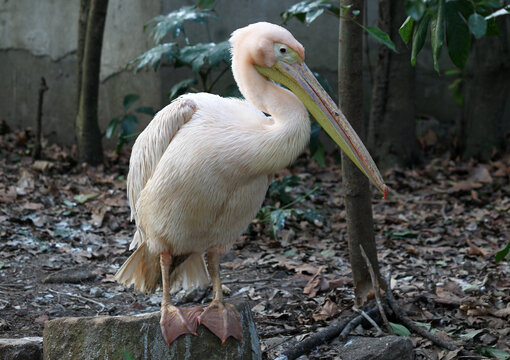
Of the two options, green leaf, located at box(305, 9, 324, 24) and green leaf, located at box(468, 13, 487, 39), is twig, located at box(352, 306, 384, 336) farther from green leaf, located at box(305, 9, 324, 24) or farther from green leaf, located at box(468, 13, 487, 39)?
green leaf, located at box(305, 9, 324, 24)

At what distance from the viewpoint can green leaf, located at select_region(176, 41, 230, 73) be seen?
496 cm

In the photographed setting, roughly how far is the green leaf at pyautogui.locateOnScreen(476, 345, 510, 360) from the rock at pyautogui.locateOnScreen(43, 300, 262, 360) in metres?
1.30

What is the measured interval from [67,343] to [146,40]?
5.46 meters

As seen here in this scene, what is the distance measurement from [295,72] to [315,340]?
4.73 feet

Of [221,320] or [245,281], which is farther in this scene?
[245,281]

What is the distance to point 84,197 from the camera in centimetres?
639

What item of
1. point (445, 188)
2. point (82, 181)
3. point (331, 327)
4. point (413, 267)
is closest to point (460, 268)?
point (413, 267)

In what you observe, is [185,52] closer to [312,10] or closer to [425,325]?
[312,10]

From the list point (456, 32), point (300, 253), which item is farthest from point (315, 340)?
point (300, 253)

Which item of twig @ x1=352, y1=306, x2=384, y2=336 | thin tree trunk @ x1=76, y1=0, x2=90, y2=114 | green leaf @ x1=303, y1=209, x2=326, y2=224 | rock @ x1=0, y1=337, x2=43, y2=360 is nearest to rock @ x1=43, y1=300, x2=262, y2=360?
rock @ x1=0, y1=337, x2=43, y2=360

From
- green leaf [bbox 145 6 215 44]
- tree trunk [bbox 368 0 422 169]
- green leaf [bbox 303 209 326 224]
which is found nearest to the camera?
green leaf [bbox 303 209 326 224]

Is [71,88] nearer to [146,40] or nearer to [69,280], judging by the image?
[146,40]

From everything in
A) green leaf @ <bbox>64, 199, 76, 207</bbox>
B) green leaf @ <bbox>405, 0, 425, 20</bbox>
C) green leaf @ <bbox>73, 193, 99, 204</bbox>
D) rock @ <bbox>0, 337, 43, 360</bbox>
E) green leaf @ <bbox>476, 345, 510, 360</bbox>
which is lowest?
green leaf @ <bbox>476, 345, 510, 360</bbox>

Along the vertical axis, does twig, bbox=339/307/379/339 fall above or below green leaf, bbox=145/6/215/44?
below
